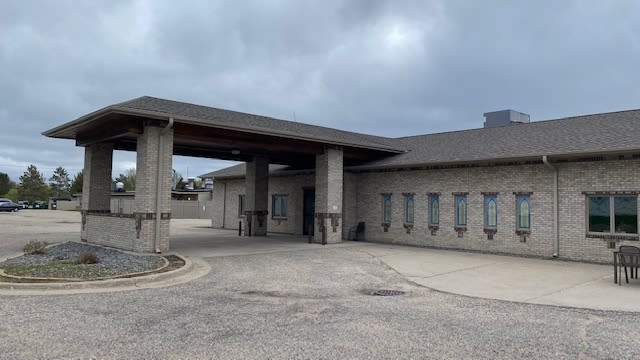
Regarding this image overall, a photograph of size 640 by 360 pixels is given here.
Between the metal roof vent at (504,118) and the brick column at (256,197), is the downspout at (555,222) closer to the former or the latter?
the metal roof vent at (504,118)

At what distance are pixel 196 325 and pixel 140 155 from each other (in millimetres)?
9074

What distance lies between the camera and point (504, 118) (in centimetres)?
2597

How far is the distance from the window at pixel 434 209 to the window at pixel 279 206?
383 inches

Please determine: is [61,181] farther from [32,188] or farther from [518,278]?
[518,278]

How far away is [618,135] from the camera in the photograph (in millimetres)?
14867

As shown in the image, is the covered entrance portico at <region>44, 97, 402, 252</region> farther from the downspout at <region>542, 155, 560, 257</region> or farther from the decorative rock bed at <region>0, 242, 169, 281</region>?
the downspout at <region>542, 155, 560, 257</region>

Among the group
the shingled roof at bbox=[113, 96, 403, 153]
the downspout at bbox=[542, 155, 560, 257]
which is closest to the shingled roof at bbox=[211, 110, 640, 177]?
the downspout at bbox=[542, 155, 560, 257]

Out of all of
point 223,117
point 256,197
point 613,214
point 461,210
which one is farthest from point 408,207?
point 223,117

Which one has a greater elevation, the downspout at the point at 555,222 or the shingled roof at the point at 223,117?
the shingled roof at the point at 223,117

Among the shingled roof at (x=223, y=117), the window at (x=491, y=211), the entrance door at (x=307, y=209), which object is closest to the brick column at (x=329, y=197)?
the shingled roof at (x=223, y=117)

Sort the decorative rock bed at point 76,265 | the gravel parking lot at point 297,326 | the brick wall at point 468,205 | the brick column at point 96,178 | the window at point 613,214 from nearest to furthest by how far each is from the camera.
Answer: the gravel parking lot at point 297,326 → the decorative rock bed at point 76,265 → the window at point 613,214 → the brick wall at point 468,205 → the brick column at point 96,178

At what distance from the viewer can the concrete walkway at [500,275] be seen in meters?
9.11

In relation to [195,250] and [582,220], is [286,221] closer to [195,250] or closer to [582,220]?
[195,250]

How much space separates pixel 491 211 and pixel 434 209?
2.56 m
